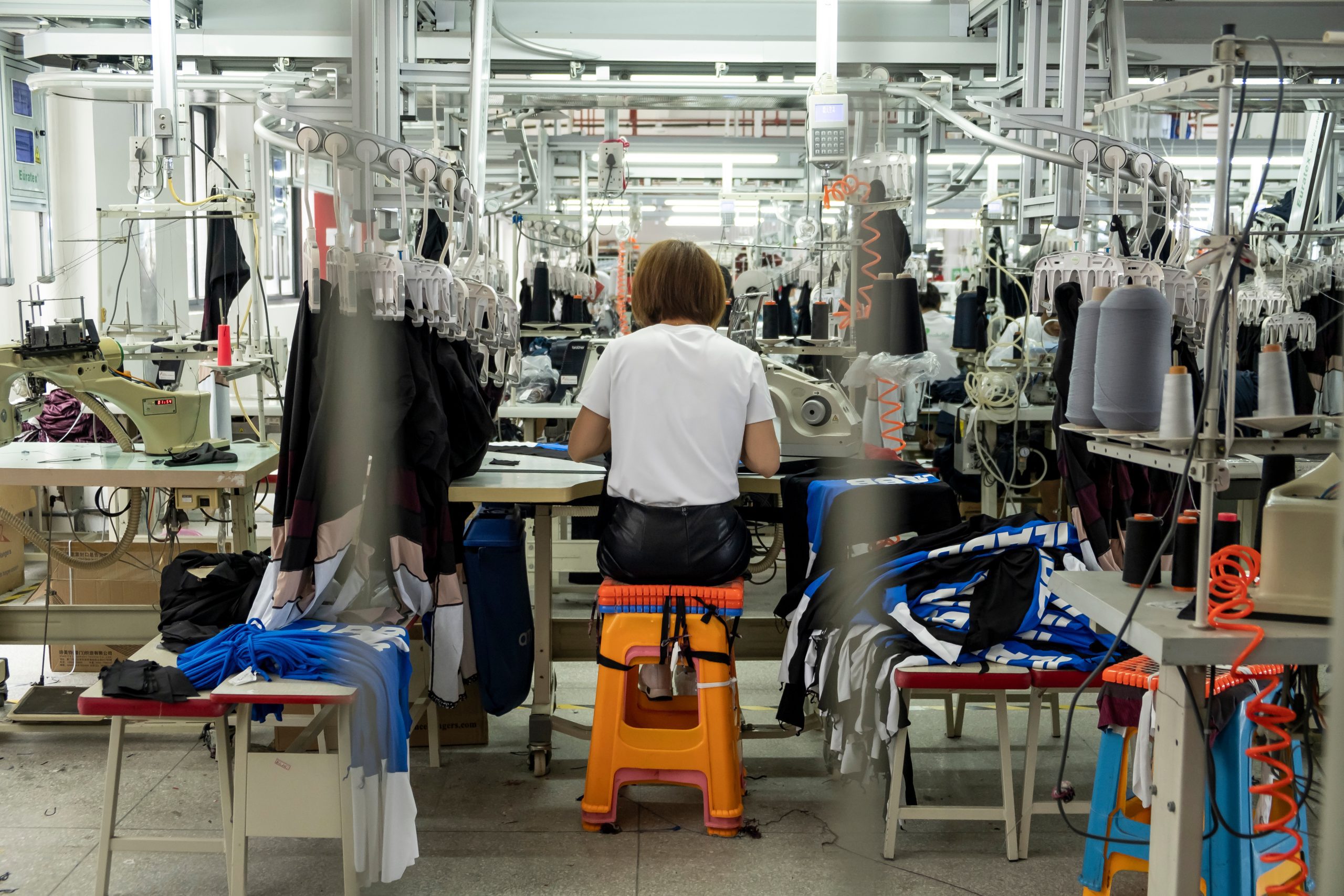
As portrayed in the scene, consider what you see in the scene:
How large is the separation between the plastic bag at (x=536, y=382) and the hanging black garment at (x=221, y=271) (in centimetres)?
135

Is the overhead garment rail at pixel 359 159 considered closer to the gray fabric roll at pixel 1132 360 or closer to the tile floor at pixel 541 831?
the gray fabric roll at pixel 1132 360

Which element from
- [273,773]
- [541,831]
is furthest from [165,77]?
[541,831]

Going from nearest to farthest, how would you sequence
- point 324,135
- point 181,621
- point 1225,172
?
point 1225,172 → point 324,135 → point 181,621

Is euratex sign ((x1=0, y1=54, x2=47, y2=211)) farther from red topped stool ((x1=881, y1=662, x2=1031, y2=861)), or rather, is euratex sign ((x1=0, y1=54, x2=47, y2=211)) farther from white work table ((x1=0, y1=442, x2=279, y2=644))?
red topped stool ((x1=881, y1=662, x2=1031, y2=861))

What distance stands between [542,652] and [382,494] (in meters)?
1.08

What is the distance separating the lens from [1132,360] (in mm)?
1598

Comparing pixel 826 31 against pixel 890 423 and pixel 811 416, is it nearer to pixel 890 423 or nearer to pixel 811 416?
pixel 811 416

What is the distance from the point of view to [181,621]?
228 cm

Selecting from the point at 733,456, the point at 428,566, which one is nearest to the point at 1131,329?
the point at 733,456

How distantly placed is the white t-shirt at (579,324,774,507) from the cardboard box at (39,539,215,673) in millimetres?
1869

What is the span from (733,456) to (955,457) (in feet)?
10.5

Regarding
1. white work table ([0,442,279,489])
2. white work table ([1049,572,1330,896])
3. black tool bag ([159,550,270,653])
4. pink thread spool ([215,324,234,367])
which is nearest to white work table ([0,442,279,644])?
white work table ([0,442,279,489])

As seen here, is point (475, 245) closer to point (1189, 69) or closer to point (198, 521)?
point (1189, 69)

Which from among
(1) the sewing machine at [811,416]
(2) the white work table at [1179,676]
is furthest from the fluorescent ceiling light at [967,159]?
(2) the white work table at [1179,676]
